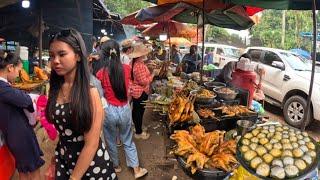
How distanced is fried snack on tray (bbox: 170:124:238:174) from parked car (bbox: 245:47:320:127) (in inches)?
196

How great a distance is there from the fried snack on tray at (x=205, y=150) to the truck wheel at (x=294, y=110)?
5.60 m

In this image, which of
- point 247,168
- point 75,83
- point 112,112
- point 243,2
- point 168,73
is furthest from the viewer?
point 168,73

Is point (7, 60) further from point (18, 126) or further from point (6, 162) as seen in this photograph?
point (6, 162)

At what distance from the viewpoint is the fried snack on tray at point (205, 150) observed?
2918mm

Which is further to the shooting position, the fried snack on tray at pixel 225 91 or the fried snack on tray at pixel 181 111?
the fried snack on tray at pixel 225 91

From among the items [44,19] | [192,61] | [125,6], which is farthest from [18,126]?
[125,6]

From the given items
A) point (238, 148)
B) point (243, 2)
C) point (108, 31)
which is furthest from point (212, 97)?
point (108, 31)

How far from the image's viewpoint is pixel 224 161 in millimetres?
2914

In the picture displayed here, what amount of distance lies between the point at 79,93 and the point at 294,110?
7.54 meters

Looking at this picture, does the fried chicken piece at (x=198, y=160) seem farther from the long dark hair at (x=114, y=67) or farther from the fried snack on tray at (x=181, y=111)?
the long dark hair at (x=114, y=67)

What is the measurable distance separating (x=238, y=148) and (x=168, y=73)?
626 centimetres

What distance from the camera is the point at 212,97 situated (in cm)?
478

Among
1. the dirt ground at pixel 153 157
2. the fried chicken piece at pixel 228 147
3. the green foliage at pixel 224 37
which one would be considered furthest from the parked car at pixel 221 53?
the green foliage at pixel 224 37

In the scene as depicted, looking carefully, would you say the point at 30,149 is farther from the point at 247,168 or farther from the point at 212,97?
the point at 212,97
